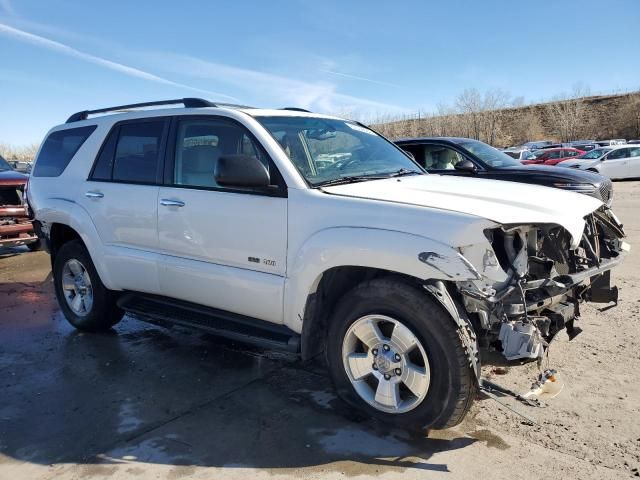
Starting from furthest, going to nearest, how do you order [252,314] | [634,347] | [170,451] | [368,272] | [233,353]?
[233,353], [634,347], [252,314], [368,272], [170,451]

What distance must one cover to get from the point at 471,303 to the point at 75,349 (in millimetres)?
3686

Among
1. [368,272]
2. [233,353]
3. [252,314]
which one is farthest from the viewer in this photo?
[233,353]

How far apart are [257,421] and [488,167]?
20.4 feet

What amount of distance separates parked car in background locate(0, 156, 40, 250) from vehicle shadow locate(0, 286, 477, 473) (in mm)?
4817

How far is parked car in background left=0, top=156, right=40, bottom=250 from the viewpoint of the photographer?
9195mm

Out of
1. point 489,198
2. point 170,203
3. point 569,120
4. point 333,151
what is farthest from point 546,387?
point 569,120

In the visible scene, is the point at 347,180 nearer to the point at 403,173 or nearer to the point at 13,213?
the point at 403,173

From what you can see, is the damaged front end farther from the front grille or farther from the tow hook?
the front grille

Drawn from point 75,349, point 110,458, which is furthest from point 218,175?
point 75,349

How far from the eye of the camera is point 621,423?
10.7 ft

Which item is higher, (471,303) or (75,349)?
(471,303)

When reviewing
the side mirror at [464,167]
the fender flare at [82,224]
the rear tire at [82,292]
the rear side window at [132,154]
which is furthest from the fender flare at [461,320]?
the side mirror at [464,167]

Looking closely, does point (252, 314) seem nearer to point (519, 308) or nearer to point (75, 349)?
point (519, 308)

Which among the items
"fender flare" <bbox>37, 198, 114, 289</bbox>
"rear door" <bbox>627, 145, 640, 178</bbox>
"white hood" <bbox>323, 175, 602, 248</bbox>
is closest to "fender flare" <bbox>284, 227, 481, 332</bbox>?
"white hood" <bbox>323, 175, 602, 248</bbox>
